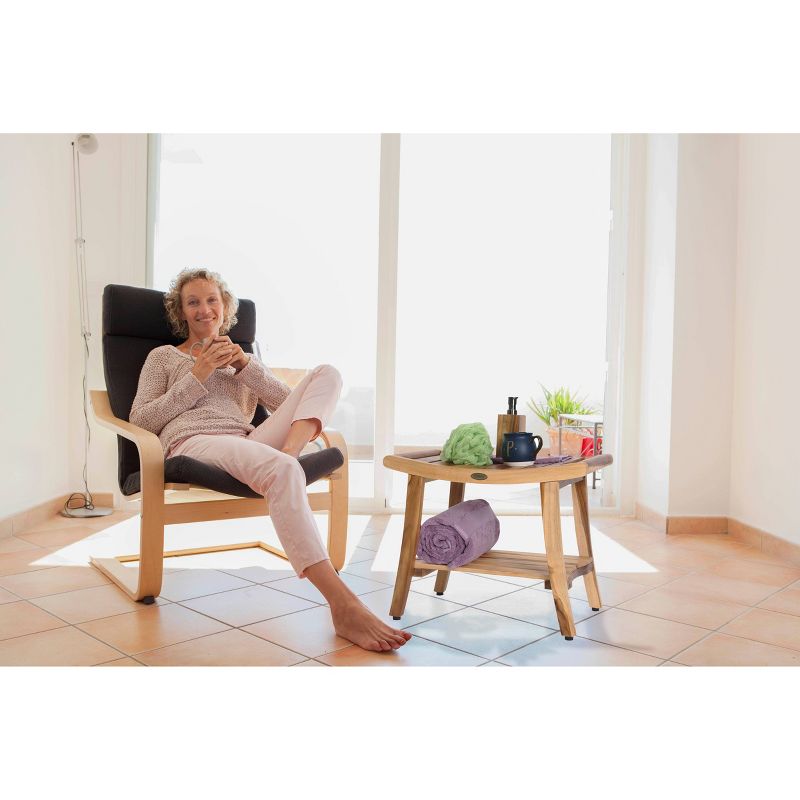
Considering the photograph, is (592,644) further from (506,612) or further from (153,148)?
(153,148)

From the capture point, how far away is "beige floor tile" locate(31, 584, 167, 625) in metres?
2.13

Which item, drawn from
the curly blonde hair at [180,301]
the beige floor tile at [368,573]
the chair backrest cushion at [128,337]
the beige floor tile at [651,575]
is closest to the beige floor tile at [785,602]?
the beige floor tile at [651,575]

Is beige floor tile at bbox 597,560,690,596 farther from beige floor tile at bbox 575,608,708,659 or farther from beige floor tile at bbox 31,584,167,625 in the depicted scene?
beige floor tile at bbox 31,584,167,625

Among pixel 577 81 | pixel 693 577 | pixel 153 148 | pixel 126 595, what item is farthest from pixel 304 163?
pixel 693 577

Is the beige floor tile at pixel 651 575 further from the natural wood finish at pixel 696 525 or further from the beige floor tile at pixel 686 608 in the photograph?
the natural wood finish at pixel 696 525

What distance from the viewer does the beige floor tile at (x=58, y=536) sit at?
9.78ft

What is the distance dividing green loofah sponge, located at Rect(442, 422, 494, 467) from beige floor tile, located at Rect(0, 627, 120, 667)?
97cm

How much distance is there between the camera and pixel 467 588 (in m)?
2.47

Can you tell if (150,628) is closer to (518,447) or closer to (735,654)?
(518,447)

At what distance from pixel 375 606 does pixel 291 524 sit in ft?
1.43

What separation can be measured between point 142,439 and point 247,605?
58 centimetres

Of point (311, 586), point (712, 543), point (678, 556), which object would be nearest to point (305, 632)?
point (311, 586)
